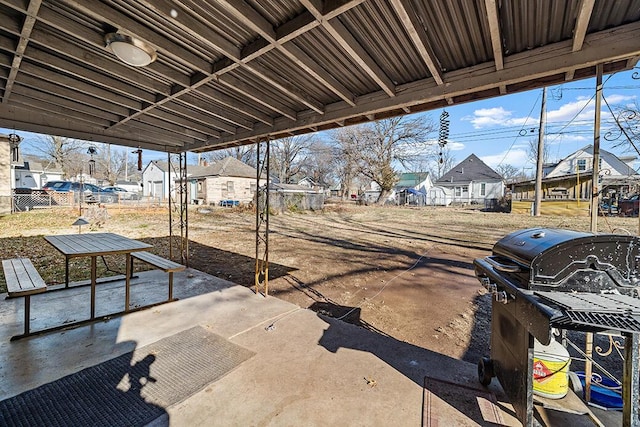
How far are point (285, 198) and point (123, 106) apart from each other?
50.4 feet

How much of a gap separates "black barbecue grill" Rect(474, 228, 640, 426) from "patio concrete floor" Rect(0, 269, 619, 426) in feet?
1.87

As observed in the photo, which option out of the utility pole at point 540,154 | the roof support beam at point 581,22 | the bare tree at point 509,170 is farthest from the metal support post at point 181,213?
the bare tree at point 509,170

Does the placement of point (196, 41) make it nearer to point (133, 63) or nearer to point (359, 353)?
point (133, 63)

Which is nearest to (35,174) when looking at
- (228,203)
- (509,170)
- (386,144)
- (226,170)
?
(226,170)

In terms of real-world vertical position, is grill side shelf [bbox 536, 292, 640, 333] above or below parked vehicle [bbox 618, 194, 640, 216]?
below

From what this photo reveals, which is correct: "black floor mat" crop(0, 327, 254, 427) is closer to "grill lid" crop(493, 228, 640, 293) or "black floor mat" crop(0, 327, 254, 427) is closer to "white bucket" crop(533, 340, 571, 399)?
"white bucket" crop(533, 340, 571, 399)

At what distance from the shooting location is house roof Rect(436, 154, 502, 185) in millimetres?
32125

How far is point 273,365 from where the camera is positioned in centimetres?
234

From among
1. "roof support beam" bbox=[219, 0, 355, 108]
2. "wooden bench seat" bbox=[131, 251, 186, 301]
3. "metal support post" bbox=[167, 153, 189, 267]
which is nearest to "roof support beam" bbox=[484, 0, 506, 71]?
"roof support beam" bbox=[219, 0, 355, 108]

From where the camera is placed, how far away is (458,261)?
684 cm

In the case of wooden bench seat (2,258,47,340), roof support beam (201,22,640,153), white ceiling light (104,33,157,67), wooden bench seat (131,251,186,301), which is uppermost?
white ceiling light (104,33,157,67)

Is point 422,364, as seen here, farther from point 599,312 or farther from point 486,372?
point 599,312

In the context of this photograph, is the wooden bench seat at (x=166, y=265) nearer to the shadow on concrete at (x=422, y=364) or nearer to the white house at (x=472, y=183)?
the shadow on concrete at (x=422, y=364)

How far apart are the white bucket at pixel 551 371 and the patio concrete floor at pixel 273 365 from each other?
0.18 meters
